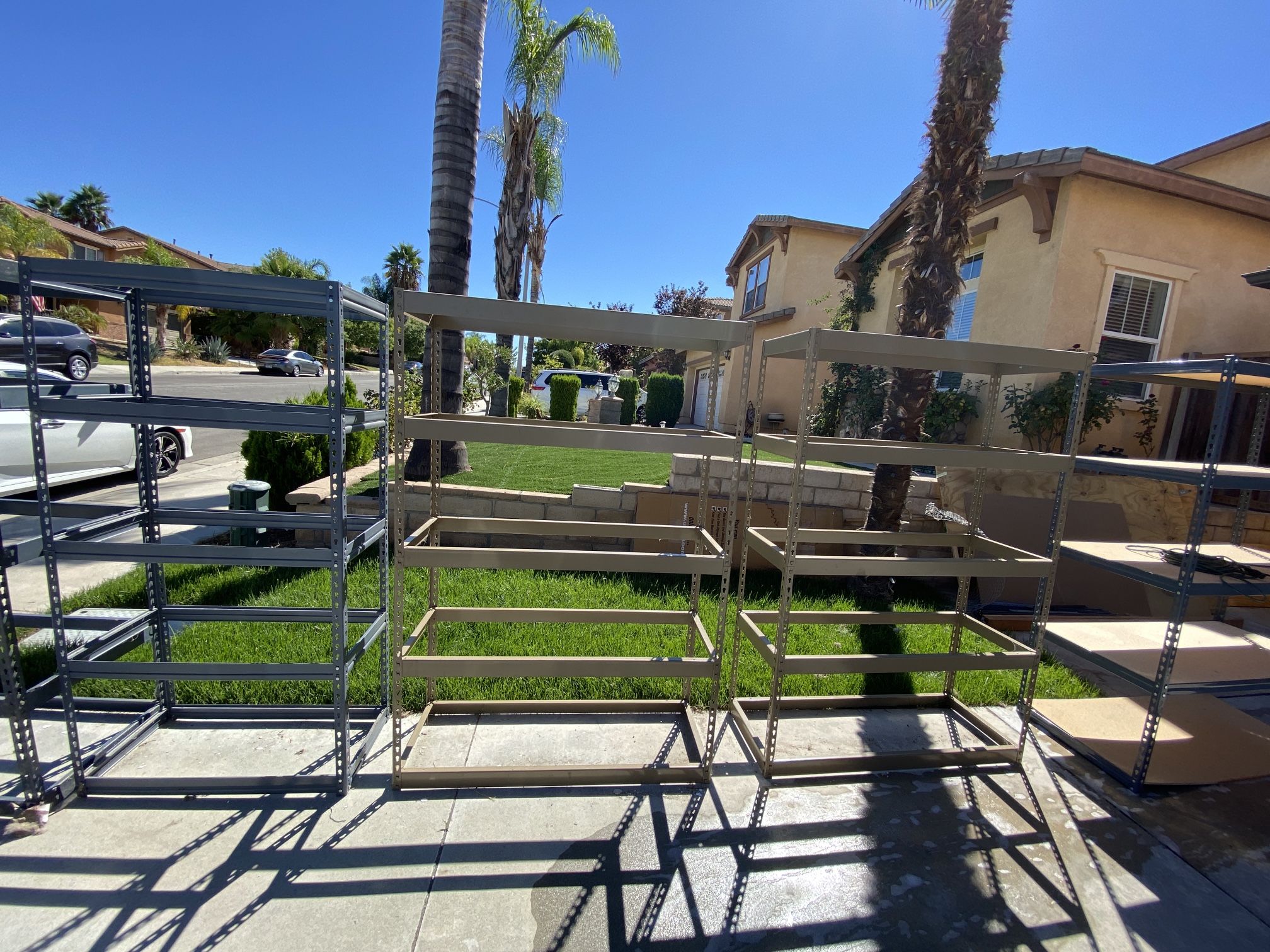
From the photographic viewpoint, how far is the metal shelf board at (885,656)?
9.77ft

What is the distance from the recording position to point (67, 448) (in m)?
7.04

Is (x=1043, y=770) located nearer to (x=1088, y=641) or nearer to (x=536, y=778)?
(x=1088, y=641)

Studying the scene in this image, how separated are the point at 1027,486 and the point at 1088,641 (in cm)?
347

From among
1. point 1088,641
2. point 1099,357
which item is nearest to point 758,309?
point 1099,357

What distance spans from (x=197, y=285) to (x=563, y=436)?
1.59m

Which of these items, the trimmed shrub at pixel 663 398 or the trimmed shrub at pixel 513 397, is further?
the trimmed shrub at pixel 663 398

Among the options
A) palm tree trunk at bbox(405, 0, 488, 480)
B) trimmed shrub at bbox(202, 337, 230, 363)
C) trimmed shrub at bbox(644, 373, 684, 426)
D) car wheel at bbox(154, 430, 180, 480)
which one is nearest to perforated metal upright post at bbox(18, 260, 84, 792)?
palm tree trunk at bbox(405, 0, 488, 480)

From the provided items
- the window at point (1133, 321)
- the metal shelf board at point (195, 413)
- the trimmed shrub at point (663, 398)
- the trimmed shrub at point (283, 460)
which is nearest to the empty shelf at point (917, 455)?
the metal shelf board at point (195, 413)

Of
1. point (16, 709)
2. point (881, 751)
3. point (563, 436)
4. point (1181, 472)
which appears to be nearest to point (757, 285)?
point (1181, 472)

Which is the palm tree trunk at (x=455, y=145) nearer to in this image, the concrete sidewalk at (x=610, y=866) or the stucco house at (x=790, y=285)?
the concrete sidewalk at (x=610, y=866)

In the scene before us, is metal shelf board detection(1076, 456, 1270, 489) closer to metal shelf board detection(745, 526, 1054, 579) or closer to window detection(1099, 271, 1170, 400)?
metal shelf board detection(745, 526, 1054, 579)

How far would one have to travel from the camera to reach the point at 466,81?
20.3ft

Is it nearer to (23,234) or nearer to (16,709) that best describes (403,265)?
(23,234)

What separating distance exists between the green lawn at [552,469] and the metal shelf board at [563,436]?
307 centimetres
